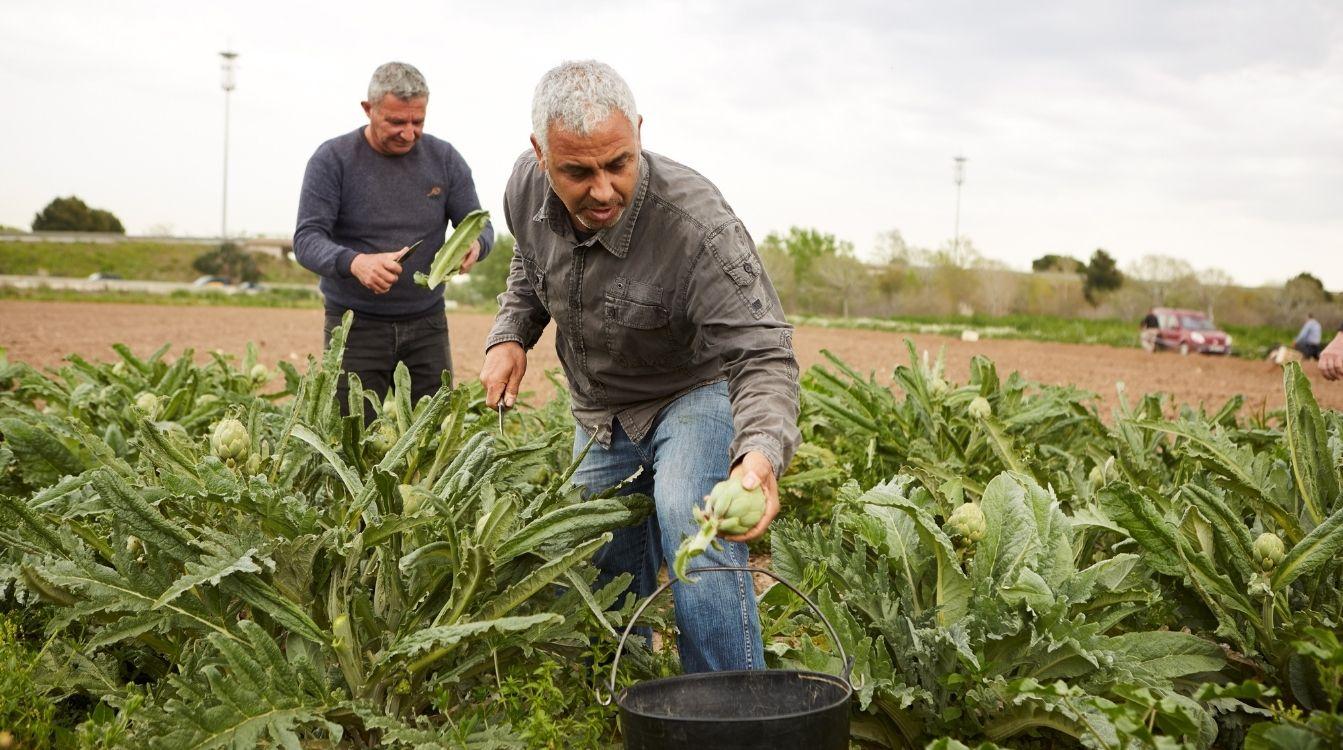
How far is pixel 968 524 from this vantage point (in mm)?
2742

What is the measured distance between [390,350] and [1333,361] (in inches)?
156

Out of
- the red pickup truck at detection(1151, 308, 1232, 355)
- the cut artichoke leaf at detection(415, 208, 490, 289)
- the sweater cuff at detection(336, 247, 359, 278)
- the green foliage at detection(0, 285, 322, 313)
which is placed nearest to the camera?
the cut artichoke leaf at detection(415, 208, 490, 289)

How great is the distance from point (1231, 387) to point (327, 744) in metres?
16.4

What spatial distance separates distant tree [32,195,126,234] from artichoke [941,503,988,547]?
265 feet

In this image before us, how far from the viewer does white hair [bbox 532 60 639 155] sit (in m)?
2.39

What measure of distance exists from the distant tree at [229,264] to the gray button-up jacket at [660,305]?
6653cm

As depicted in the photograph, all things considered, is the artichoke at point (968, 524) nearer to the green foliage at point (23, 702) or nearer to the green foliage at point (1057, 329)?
the green foliage at point (23, 702)

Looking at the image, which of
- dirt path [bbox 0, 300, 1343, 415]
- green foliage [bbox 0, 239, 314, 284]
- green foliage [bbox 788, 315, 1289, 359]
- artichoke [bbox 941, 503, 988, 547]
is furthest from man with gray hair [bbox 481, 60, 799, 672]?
green foliage [bbox 0, 239, 314, 284]

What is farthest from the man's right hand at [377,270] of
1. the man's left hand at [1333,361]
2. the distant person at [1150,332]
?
the distant person at [1150,332]

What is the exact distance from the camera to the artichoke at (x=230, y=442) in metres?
2.82

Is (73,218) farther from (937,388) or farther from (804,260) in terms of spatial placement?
(937,388)

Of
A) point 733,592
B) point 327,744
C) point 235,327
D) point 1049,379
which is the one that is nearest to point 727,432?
point 733,592

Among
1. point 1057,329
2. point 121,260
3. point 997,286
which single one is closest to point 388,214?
point 1057,329

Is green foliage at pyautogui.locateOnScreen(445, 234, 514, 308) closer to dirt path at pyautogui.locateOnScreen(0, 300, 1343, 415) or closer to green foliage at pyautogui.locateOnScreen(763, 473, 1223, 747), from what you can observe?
dirt path at pyautogui.locateOnScreen(0, 300, 1343, 415)
